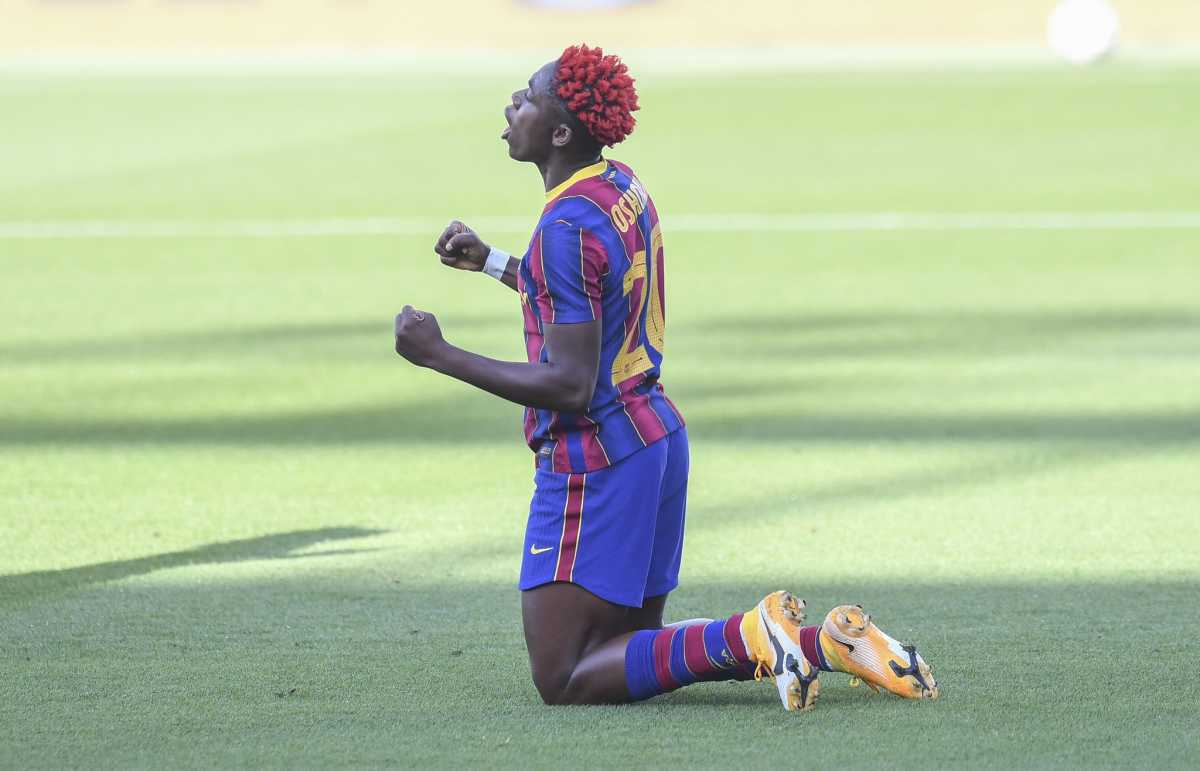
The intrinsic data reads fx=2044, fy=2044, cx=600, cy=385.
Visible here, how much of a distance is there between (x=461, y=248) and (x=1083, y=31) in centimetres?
4365

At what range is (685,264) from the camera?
16266 millimetres

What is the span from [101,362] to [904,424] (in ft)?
15.9

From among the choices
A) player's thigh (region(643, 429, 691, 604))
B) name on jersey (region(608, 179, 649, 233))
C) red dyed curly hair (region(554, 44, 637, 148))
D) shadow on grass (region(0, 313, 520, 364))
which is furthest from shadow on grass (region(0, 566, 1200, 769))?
shadow on grass (region(0, 313, 520, 364))

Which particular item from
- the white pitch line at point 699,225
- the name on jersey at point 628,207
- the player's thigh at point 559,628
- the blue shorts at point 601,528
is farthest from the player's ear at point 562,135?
the white pitch line at point 699,225

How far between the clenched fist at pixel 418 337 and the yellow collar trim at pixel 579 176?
50 cm

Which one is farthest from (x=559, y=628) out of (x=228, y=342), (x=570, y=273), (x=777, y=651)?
(x=228, y=342)

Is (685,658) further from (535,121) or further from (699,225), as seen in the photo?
(699,225)

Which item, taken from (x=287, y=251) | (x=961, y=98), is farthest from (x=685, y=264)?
(x=961, y=98)

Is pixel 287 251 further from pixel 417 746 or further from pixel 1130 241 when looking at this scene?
pixel 417 746

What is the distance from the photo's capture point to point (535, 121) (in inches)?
202

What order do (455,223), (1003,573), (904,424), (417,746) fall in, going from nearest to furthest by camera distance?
(417,746)
(455,223)
(1003,573)
(904,424)

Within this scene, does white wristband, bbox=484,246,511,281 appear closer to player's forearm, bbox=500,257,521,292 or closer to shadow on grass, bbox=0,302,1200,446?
player's forearm, bbox=500,257,521,292

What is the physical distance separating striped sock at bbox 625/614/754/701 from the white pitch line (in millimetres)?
12954

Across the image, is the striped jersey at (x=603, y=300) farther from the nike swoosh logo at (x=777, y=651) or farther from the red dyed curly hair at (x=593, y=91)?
the nike swoosh logo at (x=777, y=651)
